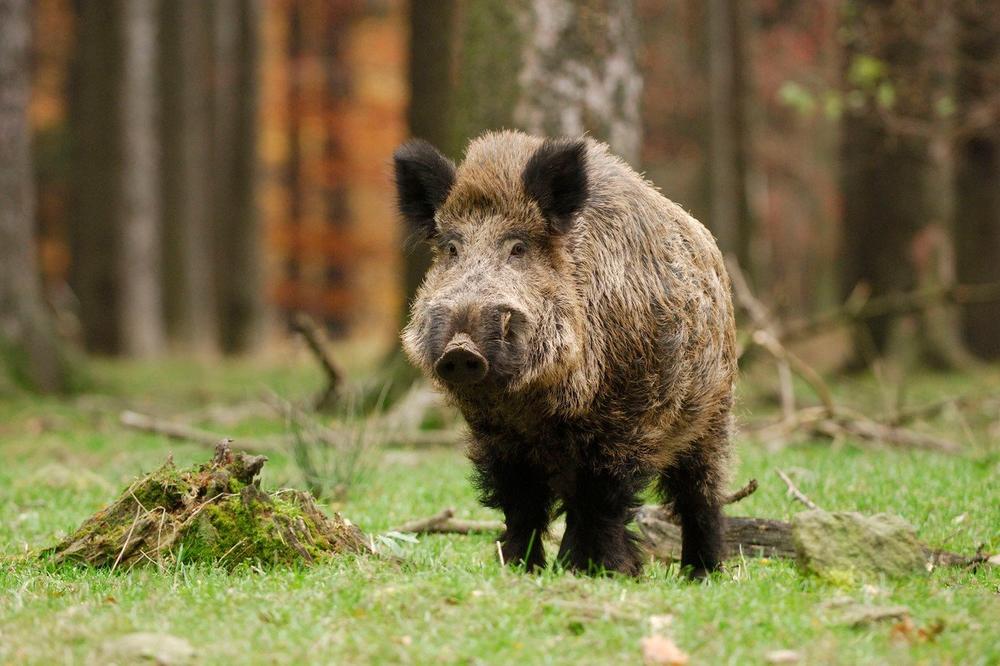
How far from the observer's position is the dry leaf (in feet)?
13.5

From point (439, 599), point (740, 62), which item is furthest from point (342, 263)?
point (439, 599)

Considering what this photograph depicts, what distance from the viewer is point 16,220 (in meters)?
13.3

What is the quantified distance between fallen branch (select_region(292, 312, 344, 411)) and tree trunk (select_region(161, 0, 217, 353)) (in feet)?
47.3

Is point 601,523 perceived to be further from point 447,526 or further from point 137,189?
point 137,189

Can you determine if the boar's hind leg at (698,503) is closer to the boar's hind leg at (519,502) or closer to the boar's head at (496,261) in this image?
the boar's hind leg at (519,502)

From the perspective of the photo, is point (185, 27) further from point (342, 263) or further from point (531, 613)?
point (531, 613)

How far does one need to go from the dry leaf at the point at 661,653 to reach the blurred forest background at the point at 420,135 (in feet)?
12.6

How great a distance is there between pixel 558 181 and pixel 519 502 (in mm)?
1453

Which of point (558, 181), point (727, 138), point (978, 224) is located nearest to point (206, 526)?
point (558, 181)

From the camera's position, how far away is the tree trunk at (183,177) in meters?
24.4

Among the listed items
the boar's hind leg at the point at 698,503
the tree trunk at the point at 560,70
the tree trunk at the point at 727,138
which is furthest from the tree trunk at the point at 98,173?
the boar's hind leg at the point at 698,503

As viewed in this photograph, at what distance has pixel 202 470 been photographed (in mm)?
5758

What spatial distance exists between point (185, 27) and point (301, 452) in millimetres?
19375

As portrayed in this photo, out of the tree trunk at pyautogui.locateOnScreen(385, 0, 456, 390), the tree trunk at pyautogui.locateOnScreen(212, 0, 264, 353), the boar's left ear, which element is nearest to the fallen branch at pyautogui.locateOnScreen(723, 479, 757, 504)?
the boar's left ear
